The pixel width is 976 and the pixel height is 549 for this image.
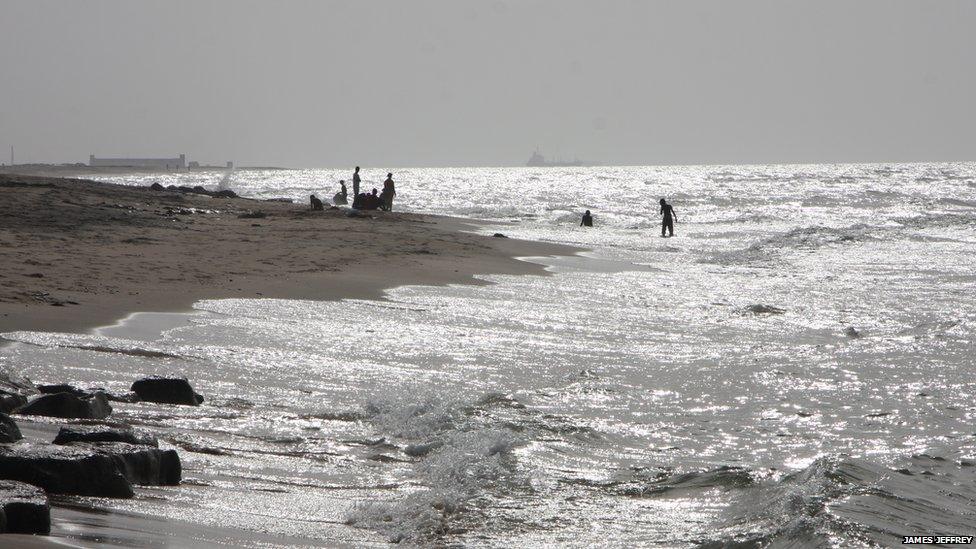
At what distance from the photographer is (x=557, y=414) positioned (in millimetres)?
7477

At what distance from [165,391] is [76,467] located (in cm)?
231

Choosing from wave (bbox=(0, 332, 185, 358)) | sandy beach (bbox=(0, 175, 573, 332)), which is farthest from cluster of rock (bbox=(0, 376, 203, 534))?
sandy beach (bbox=(0, 175, 573, 332))

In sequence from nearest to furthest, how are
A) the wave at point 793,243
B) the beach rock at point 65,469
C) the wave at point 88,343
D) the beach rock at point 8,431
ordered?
the beach rock at point 65,469
the beach rock at point 8,431
the wave at point 88,343
the wave at point 793,243

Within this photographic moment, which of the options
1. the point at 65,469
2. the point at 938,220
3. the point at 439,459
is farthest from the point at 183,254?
the point at 938,220

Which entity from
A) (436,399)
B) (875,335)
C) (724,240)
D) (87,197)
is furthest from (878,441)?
(724,240)

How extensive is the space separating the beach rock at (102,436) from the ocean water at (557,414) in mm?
306

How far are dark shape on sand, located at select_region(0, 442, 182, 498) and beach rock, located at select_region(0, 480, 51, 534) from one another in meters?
0.51

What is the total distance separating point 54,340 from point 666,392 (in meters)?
5.04

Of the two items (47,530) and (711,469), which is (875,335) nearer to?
(711,469)

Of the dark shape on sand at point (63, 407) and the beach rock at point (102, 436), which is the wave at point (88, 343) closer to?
the dark shape on sand at point (63, 407)

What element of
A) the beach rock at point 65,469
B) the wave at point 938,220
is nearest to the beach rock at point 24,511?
the beach rock at point 65,469

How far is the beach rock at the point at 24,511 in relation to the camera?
3662 mm

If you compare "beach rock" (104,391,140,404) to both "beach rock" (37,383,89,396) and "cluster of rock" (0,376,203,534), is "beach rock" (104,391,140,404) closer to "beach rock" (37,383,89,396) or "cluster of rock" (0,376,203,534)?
"beach rock" (37,383,89,396)

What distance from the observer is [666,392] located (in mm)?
8430
